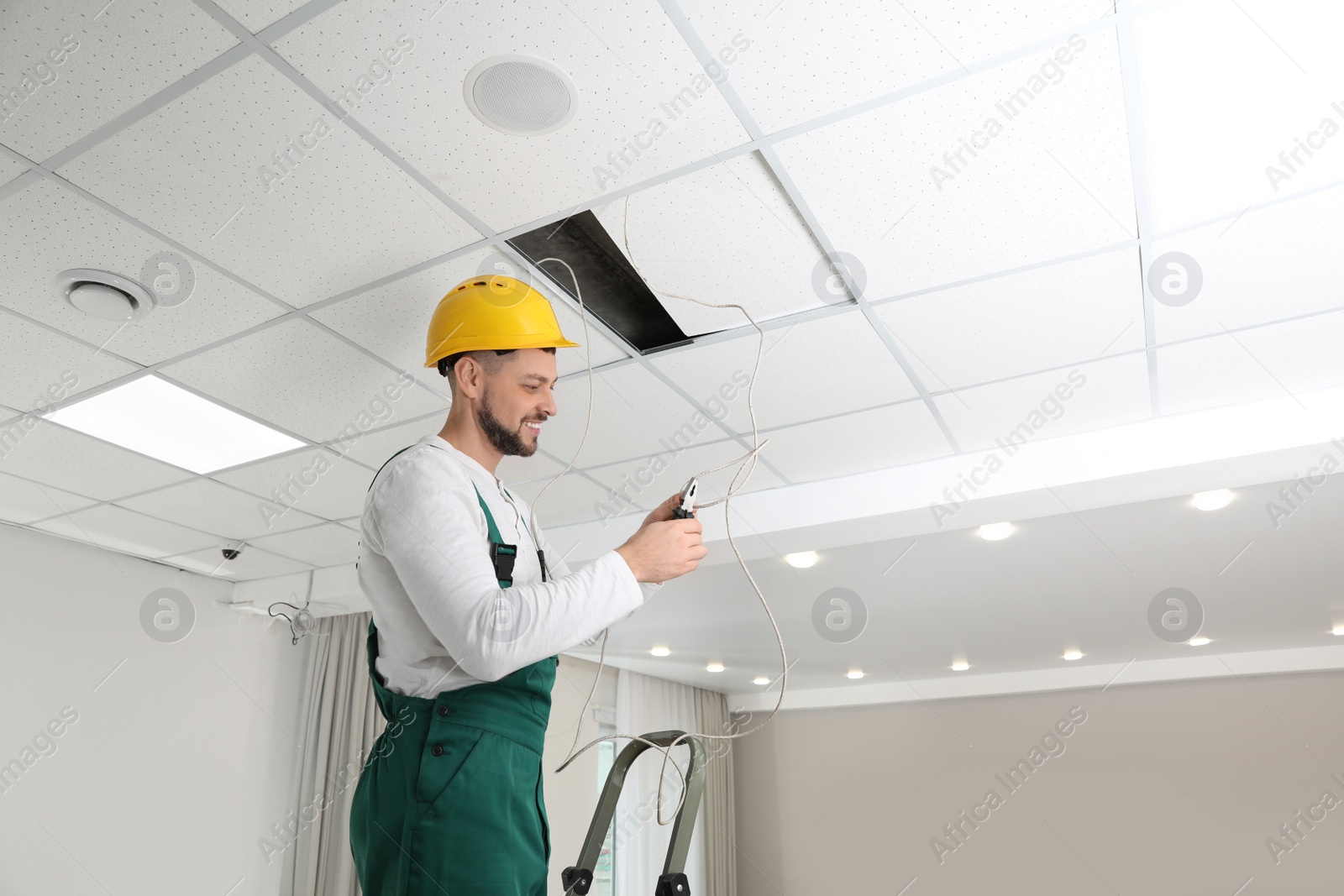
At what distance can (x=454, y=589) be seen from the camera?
1.01 meters

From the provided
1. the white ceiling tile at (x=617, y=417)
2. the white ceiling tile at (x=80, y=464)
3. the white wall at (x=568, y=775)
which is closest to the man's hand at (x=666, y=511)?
the white ceiling tile at (x=617, y=417)

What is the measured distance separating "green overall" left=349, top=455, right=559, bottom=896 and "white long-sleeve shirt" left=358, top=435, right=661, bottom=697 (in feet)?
0.16

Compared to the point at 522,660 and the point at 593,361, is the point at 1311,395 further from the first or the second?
the point at 522,660

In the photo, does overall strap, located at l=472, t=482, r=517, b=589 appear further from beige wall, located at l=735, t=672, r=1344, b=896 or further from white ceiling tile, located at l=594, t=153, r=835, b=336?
beige wall, located at l=735, t=672, r=1344, b=896

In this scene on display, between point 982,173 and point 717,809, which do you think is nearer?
point 982,173

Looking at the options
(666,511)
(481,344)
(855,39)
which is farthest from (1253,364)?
(481,344)

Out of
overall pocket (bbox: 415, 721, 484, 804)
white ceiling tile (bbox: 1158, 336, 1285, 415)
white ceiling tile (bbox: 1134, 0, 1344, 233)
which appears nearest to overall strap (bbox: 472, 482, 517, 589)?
overall pocket (bbox: 415, 721, 484, 804)

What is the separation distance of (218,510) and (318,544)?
20.8 inches

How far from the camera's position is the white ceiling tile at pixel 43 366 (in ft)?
7.97

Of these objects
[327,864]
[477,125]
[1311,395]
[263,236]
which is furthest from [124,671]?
[1311,395]

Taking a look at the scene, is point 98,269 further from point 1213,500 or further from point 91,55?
point 1213,500

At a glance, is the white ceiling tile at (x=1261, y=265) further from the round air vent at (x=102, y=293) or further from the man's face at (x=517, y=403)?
the round air vent at (x=102, y=293)

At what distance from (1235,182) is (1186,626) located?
4.86m

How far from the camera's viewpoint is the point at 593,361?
2.65 m
